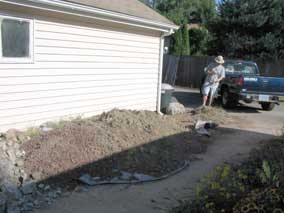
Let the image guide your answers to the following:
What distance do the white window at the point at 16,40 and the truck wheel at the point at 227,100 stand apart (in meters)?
8.11

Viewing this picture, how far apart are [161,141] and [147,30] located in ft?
12.5

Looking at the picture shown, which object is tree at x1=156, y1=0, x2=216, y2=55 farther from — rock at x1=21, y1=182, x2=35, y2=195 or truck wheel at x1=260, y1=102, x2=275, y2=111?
rock at x1=21, y1=182, x2=35, y2=195

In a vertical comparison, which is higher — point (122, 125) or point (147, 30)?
point (147, 30)

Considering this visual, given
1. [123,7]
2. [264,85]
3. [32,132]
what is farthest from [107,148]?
[264,85]

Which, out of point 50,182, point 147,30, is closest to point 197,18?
point 147,30

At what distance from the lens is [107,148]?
247 inches

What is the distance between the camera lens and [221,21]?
2123 cm

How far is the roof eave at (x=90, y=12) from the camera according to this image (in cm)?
627

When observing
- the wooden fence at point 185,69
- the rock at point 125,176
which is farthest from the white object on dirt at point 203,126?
the wooden fence at point 185,69

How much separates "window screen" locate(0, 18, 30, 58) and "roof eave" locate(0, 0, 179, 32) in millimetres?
374

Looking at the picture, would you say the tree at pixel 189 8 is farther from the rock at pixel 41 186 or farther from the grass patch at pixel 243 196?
the grass patch at pixel 243 196

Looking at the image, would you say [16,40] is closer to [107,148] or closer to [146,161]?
[107,148]

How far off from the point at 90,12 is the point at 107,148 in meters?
3.05

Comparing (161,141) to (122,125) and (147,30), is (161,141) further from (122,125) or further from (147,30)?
(147,30)
